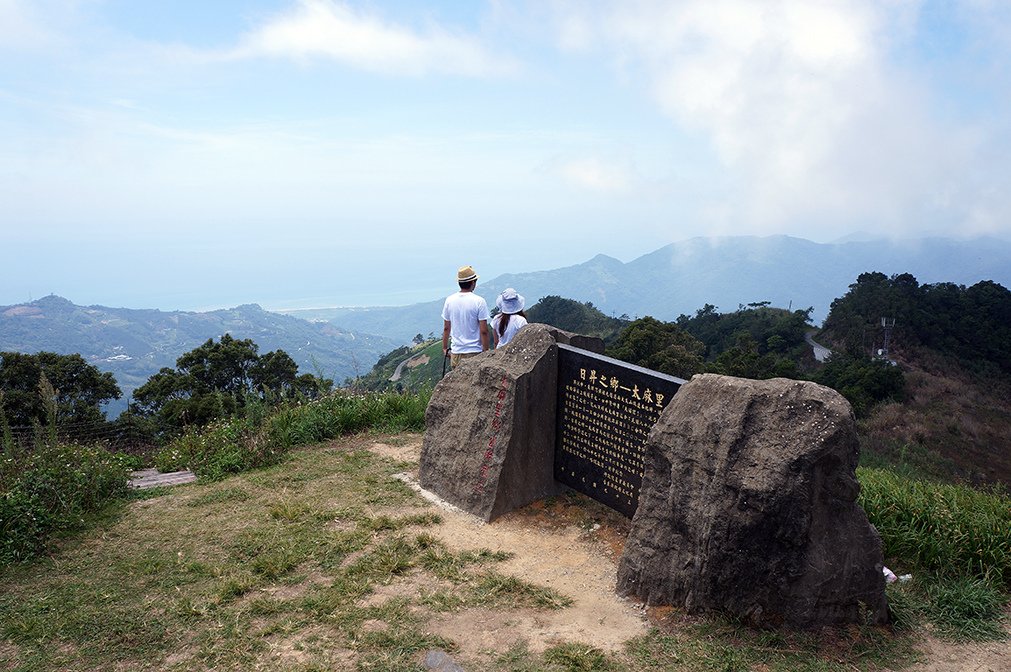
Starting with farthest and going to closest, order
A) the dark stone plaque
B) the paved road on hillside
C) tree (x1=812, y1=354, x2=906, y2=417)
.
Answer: the paved road on hillside, tree (x1=812, y1=354, x2=906, y2=417), the dark stone plaque

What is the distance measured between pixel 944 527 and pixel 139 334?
114m

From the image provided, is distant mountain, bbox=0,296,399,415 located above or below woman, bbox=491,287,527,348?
below

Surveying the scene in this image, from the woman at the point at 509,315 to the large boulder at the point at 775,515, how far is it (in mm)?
3572

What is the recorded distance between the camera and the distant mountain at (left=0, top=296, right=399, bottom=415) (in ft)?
293

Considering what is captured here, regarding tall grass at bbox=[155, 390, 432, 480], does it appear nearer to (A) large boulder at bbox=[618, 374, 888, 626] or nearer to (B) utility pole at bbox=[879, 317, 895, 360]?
(A) large boulder at bbox=[618, 374, 888, 626]

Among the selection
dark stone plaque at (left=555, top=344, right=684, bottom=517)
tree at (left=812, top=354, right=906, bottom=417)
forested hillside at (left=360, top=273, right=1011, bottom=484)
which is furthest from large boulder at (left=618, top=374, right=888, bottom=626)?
tree at (left=812, top=354, right=906, bottom=417)

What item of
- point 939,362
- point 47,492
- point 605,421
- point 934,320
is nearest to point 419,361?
point 939,362

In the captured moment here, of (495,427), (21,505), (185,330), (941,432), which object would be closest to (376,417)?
(495,427)

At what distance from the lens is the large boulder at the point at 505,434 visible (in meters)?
6.36

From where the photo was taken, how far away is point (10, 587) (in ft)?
16.8

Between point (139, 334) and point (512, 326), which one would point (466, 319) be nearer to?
point (512, 326)

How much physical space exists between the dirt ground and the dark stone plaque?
0.35 m

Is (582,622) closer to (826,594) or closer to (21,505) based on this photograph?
(826,594)

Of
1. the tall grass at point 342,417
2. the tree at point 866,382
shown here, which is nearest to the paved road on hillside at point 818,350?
the tree at point 866,382
